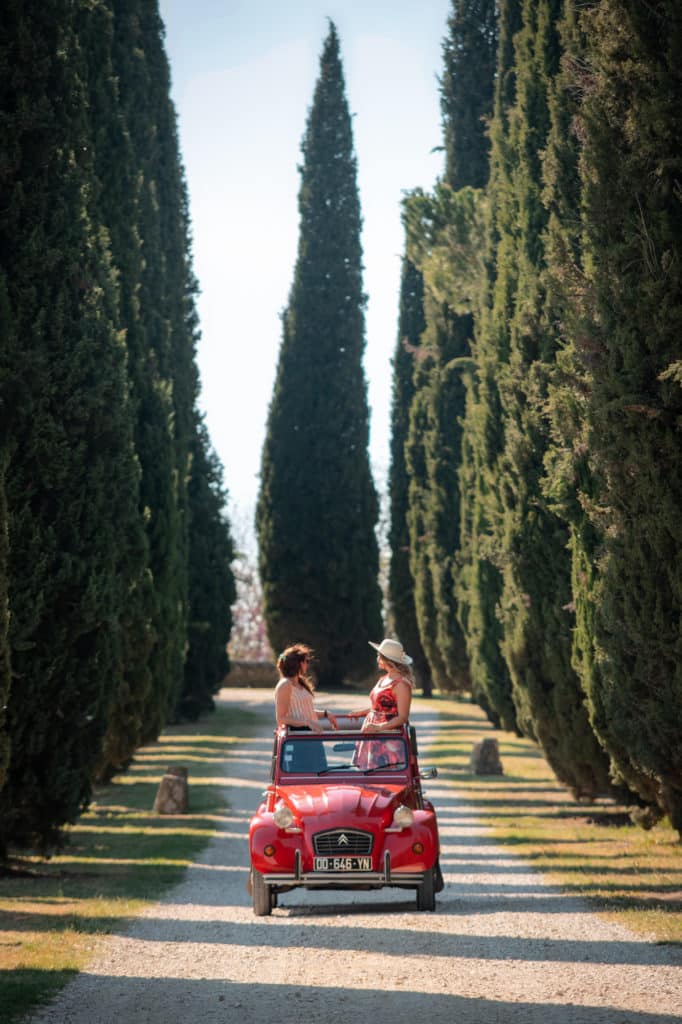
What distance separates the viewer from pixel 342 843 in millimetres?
9453

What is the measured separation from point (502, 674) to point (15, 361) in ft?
54.9

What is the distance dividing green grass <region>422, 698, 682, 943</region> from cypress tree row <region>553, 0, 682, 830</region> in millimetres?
1022

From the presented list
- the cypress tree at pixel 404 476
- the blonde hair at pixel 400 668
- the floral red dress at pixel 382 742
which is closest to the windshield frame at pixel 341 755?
the floral red dress at pixel 382 742

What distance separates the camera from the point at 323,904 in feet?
39.4

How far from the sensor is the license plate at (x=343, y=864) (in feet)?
30.8

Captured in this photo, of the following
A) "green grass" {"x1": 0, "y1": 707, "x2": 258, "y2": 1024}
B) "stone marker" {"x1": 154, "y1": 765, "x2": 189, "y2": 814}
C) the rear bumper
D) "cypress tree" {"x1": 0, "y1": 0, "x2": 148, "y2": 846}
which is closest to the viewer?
"green grass" {"x1": 0, "y1": 707, "x2": 258, "y2": 1024}

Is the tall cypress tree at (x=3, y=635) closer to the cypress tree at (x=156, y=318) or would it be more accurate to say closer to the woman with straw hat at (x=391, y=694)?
the woman with straw hat at (x=391, y=694)

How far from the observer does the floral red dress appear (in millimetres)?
10438

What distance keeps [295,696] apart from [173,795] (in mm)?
10130

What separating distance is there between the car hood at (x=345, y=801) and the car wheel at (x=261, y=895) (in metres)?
0.57

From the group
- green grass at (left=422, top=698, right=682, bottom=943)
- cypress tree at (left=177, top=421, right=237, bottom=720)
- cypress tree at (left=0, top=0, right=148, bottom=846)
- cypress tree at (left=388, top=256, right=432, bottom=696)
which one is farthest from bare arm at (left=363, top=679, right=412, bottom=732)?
cypress tree at (left=388, top=256, right=432, bottom=696)

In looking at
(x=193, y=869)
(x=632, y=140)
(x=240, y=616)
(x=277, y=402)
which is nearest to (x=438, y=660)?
(x=277, y=402)

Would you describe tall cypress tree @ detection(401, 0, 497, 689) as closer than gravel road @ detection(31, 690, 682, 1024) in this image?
No

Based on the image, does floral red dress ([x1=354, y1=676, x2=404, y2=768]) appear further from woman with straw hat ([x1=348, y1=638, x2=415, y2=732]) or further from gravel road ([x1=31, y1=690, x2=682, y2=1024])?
gravel road ([x1=31, y1=690, x2=682, y2=1024])
